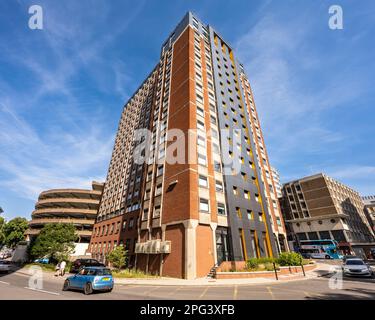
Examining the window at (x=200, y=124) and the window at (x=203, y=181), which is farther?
the window at (x=200, y=124)

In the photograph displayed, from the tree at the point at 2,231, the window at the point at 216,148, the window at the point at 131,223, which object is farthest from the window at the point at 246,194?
the tree at the point at 2,231

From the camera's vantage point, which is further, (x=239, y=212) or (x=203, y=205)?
(x=239, y=212)

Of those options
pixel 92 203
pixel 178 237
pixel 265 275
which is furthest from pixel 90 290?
pixel 92 203

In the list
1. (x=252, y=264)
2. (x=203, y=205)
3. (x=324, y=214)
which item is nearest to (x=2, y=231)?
(x=203, y=205)

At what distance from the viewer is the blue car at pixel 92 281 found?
11500 mm

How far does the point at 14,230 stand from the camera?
56.8 m

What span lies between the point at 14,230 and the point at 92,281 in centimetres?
6432

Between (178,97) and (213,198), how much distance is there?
17.7 meters

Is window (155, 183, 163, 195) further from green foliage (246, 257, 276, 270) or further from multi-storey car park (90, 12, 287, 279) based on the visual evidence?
green foliage (246, 257, 276, 270)

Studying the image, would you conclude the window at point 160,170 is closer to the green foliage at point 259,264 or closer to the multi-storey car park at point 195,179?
the multi-storey car park at point 195,179

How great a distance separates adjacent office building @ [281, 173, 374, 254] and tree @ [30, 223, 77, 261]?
222ft

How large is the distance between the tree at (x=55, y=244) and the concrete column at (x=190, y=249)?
78.0 feet

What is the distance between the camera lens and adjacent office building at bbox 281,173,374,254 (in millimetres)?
59344

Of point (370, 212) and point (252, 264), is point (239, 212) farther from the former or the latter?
point (370, 212)
